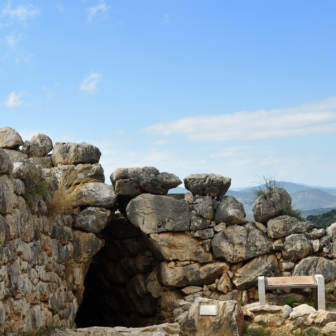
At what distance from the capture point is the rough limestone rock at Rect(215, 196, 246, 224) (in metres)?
10.2

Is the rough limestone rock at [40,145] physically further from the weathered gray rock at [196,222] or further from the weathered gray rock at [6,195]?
the weathered gray rock at [6,195]

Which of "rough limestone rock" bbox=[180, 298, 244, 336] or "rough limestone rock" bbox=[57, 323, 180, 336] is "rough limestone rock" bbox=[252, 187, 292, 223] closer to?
"rough limestone rock" bbox=[57, 323, 180, 336]

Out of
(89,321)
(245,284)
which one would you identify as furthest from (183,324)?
(89,321)

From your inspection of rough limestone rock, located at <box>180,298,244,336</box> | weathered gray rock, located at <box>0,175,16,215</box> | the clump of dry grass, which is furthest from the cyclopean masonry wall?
weathered gray rock, located at <box>0,175,16,215</box>

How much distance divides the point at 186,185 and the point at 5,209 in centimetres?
549

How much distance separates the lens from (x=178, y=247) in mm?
10164

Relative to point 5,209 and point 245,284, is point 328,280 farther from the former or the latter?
point 5,209

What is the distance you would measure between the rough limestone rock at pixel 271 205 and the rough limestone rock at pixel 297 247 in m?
0.66

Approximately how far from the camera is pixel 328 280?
9961 mm

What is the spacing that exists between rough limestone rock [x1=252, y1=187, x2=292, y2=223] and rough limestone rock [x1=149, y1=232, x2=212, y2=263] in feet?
5.02

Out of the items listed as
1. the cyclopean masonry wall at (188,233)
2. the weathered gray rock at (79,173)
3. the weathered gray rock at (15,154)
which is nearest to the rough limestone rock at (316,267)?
the cyclopean masonry wall at (188,233)

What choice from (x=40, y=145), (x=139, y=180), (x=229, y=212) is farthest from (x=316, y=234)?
(x=40, y=145)

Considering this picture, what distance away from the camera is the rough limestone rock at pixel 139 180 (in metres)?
10.2

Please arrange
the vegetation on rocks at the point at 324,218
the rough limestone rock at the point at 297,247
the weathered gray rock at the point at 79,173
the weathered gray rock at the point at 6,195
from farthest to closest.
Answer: the vegetation on rocks at the point at 324,218 < the rough limestone rock at the point at 297,247 < the weathered gray rock at the point at 79,173 < the weathered gray rock at the point at 6,195
